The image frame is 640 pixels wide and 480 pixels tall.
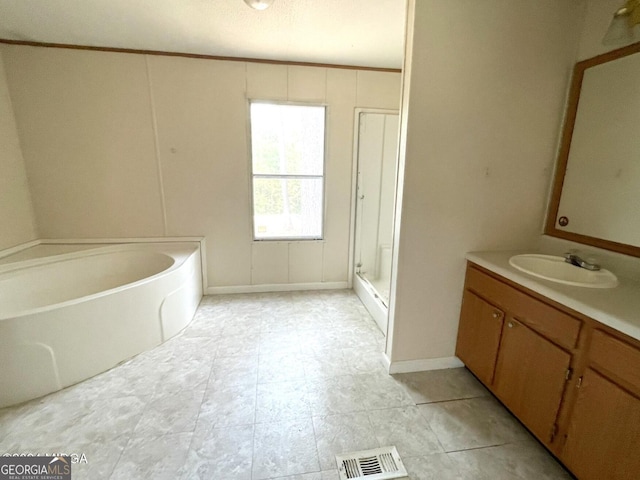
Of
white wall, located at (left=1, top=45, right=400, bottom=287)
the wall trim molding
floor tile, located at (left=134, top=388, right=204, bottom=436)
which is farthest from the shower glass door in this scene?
floor tile, located at (left=134, top=388, right=204, bottom=436)

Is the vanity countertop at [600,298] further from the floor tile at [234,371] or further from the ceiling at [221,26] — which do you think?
the ceiling at [221,26]

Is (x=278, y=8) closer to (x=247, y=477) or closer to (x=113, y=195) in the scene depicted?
(x=113, y=195)

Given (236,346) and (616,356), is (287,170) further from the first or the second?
(616,356)

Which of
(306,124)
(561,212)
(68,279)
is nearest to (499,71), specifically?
(561,212)

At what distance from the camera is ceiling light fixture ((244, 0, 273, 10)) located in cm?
174

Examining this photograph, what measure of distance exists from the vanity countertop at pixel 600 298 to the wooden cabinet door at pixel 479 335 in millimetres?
274

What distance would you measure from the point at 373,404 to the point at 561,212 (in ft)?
5.62

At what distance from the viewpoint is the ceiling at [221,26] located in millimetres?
1858

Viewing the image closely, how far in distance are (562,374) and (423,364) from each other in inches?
34.2

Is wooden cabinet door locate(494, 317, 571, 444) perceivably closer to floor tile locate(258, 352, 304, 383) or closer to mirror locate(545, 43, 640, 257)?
mirror locate(545, 43, 640, 257)

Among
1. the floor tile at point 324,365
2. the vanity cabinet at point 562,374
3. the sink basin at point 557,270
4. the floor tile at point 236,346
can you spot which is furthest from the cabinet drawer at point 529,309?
the floor tile at point 236,346

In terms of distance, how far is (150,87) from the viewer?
8.78ft

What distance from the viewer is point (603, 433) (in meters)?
1.10

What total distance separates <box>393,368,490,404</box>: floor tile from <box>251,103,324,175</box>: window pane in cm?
219
